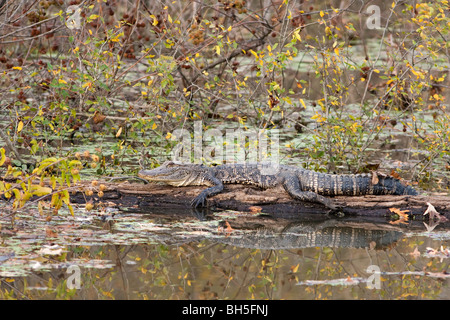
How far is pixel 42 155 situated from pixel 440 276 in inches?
252

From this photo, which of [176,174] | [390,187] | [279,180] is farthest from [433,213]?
[176,174]

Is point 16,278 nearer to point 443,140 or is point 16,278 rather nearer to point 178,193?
point 178,193

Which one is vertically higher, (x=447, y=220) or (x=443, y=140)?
(x=443, y=140)

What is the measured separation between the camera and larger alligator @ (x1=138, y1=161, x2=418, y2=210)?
25.4 feet

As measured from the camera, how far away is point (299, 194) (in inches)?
305

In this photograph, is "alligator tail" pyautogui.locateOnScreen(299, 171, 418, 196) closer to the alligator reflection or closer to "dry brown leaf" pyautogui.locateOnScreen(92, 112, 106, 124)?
the alligator reflection

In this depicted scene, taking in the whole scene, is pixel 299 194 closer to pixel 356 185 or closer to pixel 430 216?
pixel 356 185

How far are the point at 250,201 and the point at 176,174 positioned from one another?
108cm

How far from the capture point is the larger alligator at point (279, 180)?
7.75 meters

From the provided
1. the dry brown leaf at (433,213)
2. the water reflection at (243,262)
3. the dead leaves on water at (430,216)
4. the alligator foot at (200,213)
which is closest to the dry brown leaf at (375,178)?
the dead leaves on water at (430,216)
